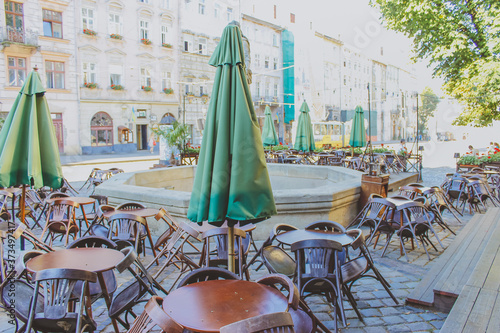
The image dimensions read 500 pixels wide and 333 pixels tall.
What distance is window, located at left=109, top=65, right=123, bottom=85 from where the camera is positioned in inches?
1112

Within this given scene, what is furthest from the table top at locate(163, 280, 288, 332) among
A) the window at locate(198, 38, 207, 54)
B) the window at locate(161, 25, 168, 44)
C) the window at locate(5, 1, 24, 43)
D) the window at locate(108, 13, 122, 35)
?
the window at locate(198, 38, 207, 54)

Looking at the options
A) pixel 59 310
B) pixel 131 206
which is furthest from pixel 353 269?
pixel 131 206

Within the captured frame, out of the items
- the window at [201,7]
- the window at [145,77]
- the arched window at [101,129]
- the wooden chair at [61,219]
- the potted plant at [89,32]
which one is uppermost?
the window at [201,7]

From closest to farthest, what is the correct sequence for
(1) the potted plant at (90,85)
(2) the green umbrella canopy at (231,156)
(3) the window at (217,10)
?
(2) the green umbrella canopy at (231,156) → (1) the potted plant at (90,85) → (3) the window at (217,10)

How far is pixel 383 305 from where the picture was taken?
156 inches

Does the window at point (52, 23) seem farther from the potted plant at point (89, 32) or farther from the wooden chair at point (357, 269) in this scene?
the wooden chair at point (357, 269)

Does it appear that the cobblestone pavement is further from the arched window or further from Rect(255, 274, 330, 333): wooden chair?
the arched window

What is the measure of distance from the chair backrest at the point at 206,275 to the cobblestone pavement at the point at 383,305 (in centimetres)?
117

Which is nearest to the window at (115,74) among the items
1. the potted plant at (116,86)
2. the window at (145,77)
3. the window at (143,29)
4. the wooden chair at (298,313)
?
the potted plant at (116,86)

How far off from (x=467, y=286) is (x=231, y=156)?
2.49 meters

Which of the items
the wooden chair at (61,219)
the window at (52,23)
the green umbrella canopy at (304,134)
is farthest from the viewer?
the window at (52,23)

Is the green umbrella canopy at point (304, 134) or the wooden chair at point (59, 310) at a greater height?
the green umbrella canopy at point (304, 134)

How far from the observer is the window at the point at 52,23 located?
2512cm

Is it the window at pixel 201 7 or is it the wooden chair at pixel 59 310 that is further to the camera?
the window at pixel 201 7
